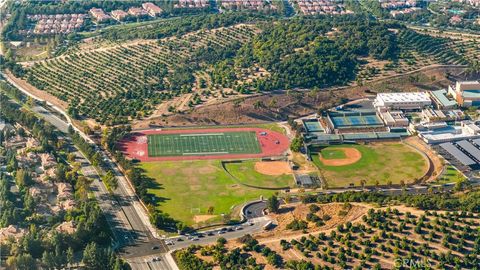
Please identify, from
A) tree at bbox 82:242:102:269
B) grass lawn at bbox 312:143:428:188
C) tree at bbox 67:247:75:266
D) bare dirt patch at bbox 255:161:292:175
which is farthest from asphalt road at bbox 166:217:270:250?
grass lawn at bbox 312:143:428:188

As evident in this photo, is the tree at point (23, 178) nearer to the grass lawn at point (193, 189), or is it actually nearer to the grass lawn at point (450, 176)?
the grass lawn at point (193, 189)

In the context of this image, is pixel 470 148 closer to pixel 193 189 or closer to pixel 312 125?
pixel 312 125

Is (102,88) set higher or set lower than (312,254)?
higher

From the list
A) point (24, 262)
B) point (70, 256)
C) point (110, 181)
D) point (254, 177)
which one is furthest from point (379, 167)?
point (24, 262)

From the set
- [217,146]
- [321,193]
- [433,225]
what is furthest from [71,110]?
[433,225]

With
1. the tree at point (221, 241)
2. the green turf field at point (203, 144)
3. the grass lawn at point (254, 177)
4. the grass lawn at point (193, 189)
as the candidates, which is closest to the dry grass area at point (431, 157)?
the grass lawn at point (254, 177)

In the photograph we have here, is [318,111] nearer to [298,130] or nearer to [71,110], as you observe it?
[298,130]
